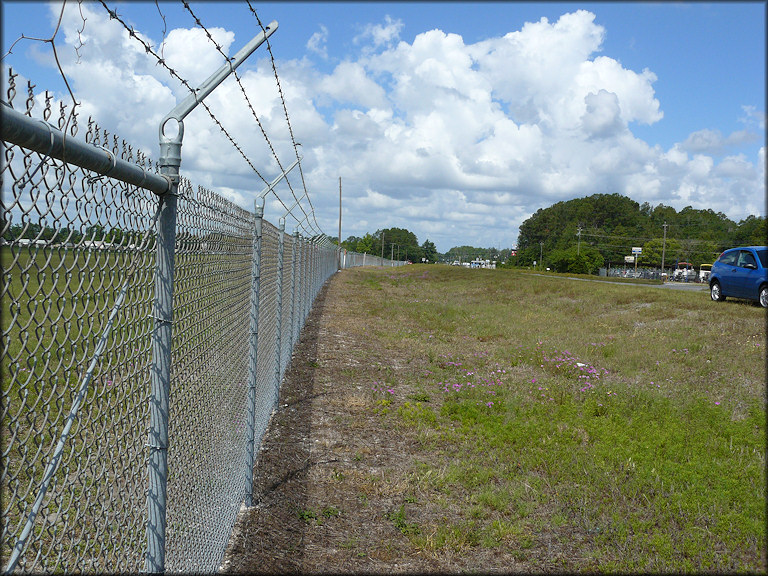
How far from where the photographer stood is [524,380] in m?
9.25

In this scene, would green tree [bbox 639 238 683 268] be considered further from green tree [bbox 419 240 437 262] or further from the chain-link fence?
the chain-link fence

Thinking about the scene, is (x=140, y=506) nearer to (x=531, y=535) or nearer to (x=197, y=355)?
(x=197, y=355)

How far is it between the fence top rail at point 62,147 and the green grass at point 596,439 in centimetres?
332

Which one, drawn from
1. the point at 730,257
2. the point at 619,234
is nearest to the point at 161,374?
the point at 730,257

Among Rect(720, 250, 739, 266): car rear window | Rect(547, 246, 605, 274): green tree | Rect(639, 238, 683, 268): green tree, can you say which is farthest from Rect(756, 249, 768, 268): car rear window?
Rect(639, 238, 683, 268): green tree

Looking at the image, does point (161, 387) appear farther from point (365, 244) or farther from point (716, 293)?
point (365, 244)

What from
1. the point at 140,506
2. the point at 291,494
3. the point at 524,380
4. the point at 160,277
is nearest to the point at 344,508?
the point at 291,494

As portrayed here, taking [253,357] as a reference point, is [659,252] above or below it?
above

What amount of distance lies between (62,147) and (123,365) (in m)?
0.83

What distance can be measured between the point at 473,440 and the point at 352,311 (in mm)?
10757

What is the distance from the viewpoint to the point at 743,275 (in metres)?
16.8

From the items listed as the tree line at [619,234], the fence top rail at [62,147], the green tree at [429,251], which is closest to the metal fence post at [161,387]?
the fence top rail at [62,147]

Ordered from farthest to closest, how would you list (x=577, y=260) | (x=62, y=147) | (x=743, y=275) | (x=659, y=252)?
1. (x=659, y=252)
2. (x=577, y=260)
3. (x=743, y=275)
4. (x=62, y=147)

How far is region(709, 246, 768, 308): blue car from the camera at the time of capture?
1603cm
